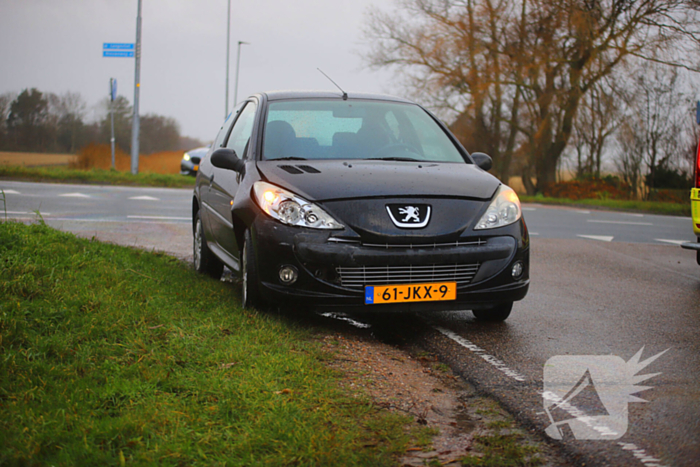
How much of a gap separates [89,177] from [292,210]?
756 inches

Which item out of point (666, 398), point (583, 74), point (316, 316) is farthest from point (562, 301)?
point (583, 74)

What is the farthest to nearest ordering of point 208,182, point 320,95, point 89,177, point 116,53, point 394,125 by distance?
point 116,53 < point 89,177 < point 208,182 < point 320,95 < point 394,125

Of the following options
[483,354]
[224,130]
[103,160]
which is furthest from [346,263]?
[103,160]

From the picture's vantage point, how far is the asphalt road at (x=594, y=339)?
3.14 metres

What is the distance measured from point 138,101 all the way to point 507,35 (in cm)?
1444

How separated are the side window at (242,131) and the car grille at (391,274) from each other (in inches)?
65.4

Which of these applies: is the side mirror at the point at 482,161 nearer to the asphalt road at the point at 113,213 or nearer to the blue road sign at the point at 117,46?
the asphalt road at the point at 113,213

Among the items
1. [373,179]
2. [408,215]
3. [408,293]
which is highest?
[373,179]

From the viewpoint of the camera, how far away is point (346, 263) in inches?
174

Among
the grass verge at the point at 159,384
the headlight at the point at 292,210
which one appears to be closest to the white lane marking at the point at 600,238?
the grass verge at the point at 159,384

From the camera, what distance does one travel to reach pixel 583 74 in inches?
1067

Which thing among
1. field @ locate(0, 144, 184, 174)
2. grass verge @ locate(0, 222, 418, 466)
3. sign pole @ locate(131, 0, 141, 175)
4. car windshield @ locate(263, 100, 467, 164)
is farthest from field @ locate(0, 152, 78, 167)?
car windshield @ locate(263, 100, 467, 164)

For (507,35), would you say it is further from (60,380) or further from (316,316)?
(60,380)

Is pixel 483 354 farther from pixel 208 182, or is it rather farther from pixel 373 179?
pixel 208 182
